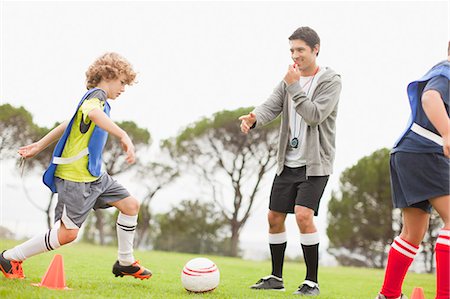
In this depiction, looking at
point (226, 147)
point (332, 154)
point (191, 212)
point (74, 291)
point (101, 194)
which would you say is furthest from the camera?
point (191, 212)

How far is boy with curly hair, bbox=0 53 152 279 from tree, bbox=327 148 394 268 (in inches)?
1073

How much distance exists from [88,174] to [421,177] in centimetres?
258

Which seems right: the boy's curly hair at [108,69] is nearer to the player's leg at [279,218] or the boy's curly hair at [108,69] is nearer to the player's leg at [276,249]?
the player's leg at [279,218]

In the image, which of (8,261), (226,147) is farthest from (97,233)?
(8,261)

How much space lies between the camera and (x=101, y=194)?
14.9 feet

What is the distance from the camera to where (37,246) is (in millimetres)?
4297

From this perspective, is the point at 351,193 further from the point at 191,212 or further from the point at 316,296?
the point at 316,296

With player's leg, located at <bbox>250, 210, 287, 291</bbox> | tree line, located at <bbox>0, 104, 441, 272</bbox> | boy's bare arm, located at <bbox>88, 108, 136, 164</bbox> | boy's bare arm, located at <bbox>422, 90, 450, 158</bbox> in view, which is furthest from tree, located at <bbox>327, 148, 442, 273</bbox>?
boy's bare arm, located at <bbox>88, 108, 136, 164</bbox>

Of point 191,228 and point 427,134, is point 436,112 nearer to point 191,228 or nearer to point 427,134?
point 427,134

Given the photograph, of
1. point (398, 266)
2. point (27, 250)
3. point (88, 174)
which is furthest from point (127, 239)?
point (398, 266)

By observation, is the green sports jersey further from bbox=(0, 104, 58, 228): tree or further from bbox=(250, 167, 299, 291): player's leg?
bbox=(0, 104, 58, 228): tree

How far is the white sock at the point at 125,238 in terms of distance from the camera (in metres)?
4.66

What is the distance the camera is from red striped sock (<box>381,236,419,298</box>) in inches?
165

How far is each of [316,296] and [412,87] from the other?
6.41ft
